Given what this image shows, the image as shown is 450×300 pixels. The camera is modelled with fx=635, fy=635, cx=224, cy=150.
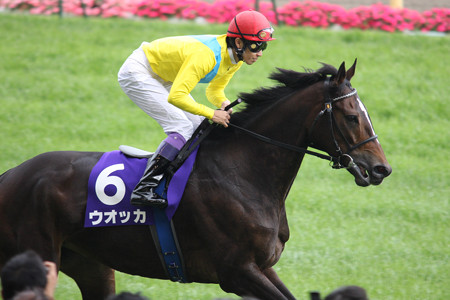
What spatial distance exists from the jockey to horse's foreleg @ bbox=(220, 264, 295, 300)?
2.37ft

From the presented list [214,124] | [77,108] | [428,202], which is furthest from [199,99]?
[214,124]

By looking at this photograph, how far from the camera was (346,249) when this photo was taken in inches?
287

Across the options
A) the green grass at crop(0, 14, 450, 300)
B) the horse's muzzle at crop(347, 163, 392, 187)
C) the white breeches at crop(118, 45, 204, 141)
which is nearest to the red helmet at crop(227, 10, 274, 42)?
the white breeches at crop(118, 45, 204, 141)

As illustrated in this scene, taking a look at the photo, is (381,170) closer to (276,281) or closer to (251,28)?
(276,281)

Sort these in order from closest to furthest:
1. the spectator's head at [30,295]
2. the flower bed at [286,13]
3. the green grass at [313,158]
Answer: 1. the spectator's head at [30,295]
2. the green grass at [313,158]
3. the flower bed at [286,13]

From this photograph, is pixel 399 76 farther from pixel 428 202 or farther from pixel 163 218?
pixel 163 218

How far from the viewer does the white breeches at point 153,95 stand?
4836 millimetres

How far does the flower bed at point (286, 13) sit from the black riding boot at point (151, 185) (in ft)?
36.7

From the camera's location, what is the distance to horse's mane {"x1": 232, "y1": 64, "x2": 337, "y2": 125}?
15.8 ft

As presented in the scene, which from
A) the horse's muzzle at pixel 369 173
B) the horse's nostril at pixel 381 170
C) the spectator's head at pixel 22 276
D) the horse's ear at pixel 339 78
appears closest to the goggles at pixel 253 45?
the horse's ear at pixel 339 78

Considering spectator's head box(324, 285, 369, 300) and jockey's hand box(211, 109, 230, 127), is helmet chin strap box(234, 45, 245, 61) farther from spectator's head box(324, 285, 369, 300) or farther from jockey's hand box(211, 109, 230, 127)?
spectator's head box(324, 285, 369, 300)

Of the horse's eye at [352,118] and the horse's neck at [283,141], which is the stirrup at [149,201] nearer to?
the horse's neck at [283,141]

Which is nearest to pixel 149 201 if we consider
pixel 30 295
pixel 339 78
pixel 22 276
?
pixel 22 276

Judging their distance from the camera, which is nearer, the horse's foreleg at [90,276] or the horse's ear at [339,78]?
the horse's ear at [339,78]
